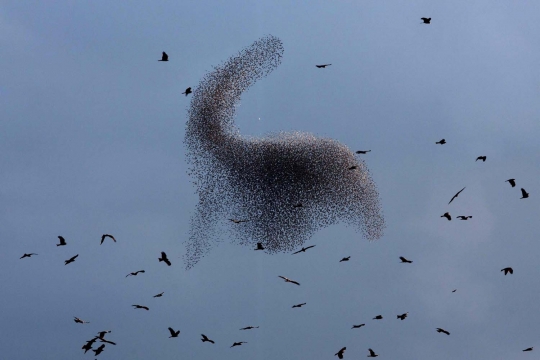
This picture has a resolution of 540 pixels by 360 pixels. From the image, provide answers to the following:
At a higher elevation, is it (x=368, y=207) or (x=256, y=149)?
(x=256, y=149)

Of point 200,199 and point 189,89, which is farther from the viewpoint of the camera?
point 200,199

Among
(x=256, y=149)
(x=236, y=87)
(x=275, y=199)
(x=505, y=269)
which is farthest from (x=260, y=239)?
(x=505, y=269)

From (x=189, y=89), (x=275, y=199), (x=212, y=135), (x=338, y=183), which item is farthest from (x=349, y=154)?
(x=189, y=89)

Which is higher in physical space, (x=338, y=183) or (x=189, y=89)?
(x=189, y=89)

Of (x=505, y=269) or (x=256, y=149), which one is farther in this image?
(x=256, y=149)

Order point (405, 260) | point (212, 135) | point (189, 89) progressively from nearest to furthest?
point (405, 260)
point (189, 89)
point (212, 135)

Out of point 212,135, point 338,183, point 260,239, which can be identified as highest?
point 212,135

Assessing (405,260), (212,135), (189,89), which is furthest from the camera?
(212,135)

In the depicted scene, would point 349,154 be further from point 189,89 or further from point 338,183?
point 189,89

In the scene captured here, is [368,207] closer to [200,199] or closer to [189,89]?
[200,199]
